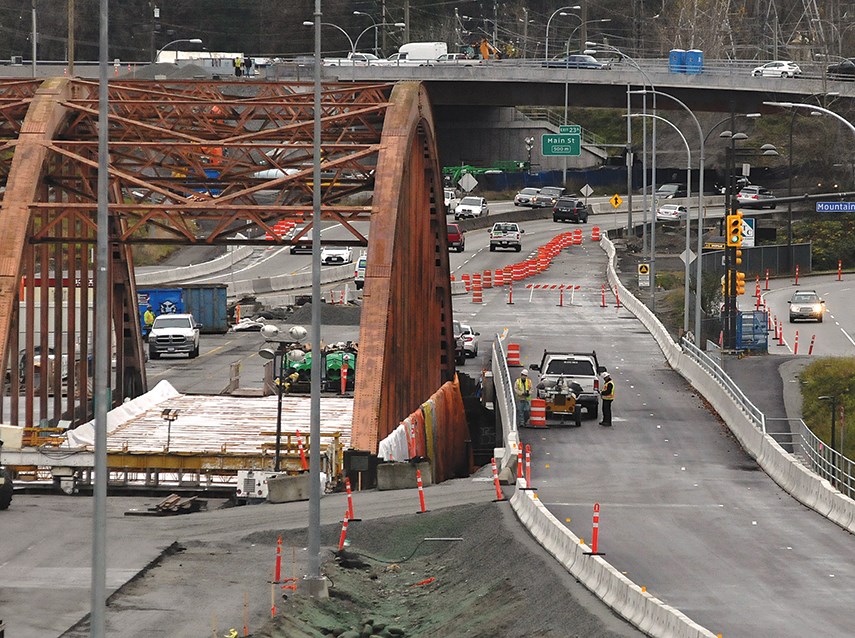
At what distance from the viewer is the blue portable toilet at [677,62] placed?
11266 cm

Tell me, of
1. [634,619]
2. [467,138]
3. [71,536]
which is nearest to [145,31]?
[467,138]

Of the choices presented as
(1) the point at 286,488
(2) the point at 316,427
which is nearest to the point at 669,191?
(1) the point at 286,488

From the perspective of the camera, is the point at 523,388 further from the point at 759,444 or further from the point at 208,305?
the point at 208,305

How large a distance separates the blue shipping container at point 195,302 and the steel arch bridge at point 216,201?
19.5 meters

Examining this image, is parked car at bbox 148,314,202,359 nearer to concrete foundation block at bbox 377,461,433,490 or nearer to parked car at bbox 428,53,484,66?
concrete foundation block at bbox 377,461,433,490

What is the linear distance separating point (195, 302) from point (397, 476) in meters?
37.0

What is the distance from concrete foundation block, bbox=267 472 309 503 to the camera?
34.5m

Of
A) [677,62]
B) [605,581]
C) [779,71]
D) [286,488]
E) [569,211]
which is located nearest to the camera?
[605,581]

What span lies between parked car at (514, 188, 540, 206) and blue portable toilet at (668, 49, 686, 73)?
1344cm

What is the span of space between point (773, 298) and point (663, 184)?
49.6m

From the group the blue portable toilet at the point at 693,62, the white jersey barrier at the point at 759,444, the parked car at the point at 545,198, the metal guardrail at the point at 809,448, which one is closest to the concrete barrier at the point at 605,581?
the white jersey barrier at the point at 759,444

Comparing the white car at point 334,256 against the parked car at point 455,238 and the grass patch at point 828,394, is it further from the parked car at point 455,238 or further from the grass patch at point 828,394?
the grass patch at point 828,394

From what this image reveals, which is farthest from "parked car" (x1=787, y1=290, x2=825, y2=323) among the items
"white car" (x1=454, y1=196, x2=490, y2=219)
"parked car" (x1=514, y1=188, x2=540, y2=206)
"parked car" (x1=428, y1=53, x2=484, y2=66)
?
"parked car" (x1=514, y1=188, x2=540, y2=206)

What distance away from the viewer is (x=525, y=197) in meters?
119
